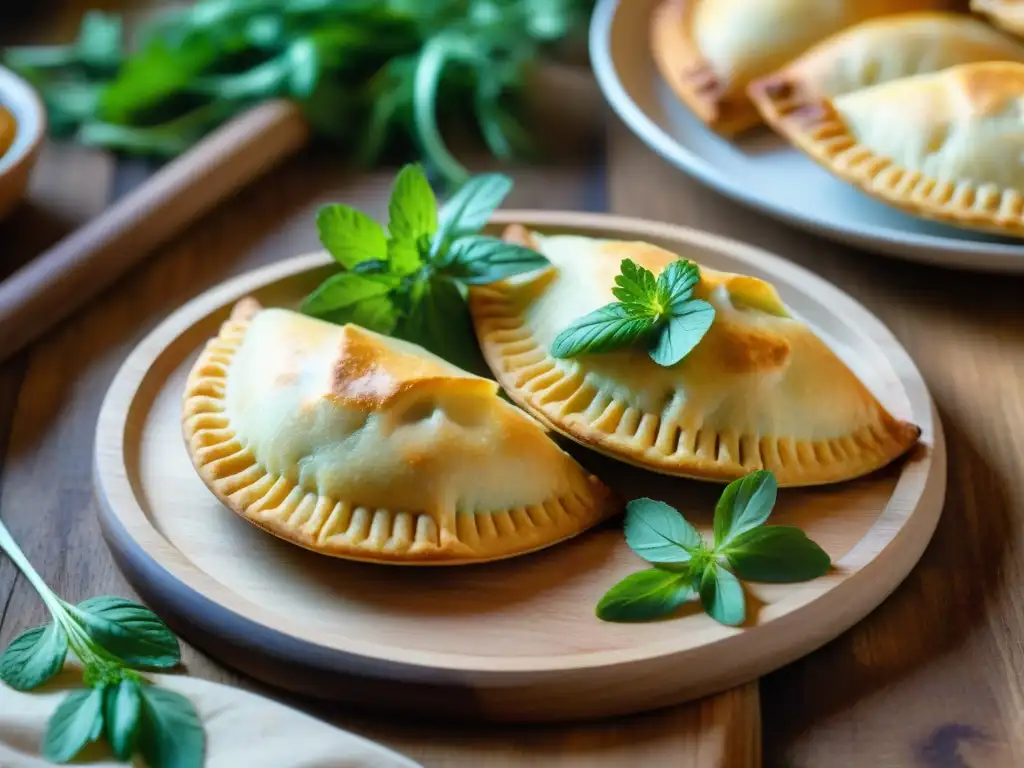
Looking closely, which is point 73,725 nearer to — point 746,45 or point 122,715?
point 122,715

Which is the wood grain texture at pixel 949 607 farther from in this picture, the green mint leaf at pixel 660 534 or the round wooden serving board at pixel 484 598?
the green mint leaf at pixel 660 534

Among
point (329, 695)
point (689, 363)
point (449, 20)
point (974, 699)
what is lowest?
point (974, 699)

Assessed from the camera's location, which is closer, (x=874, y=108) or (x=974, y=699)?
(x=974, y=699)

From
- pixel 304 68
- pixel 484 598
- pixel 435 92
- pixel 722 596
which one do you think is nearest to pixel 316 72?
pixel 304 68

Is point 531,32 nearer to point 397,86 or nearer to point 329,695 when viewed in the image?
point 397,86

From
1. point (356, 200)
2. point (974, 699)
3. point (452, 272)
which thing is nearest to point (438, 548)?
point (452, 272)

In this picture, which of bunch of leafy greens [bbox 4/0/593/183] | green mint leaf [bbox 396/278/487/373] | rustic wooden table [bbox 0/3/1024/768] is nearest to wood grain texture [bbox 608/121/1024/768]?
rustic wooden table [bbox 0/3/1024/768]
